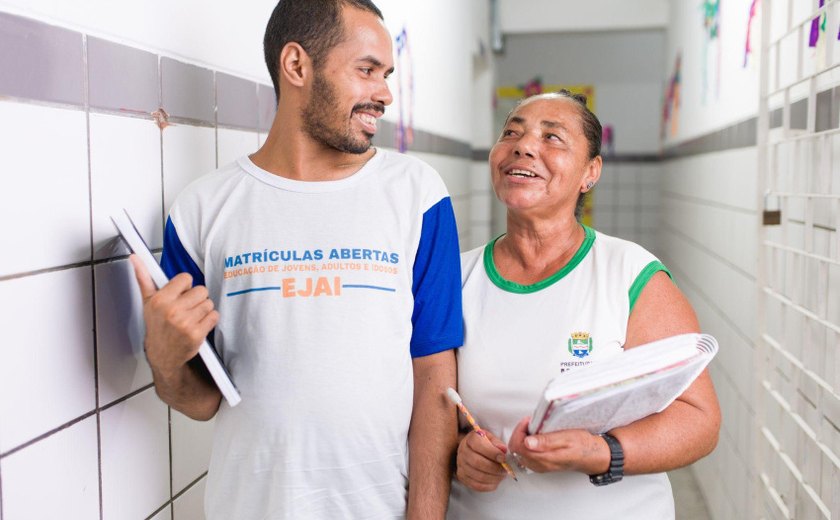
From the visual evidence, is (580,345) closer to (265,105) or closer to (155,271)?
(155,271)

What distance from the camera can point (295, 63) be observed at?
4.36 ft

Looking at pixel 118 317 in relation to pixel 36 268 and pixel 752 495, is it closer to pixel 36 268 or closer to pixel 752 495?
pixel 36 268

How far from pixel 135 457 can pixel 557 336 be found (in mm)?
766

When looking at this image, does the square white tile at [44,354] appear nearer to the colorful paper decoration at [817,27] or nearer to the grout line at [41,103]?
the grout line at [41,103]

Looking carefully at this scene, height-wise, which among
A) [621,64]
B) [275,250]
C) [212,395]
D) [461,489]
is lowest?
[461,489]

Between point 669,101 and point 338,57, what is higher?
point 669,101

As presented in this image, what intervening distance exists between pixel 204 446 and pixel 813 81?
1638 millimetres

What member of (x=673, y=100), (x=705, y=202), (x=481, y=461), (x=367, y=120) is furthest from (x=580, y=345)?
(x=673, y=100)

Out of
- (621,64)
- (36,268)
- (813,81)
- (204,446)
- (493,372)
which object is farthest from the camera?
(621,64)

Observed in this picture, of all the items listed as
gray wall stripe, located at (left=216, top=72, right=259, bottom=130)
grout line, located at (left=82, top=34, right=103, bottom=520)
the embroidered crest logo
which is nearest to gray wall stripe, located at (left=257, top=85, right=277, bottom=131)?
gray wall stripe, located at (left=216, top=72, right=259, bottom=130)

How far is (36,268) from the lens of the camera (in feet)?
3.65

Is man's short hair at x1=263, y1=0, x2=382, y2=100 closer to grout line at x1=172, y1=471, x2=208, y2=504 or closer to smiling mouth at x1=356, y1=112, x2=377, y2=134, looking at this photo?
smiling mouth at x1=356, y1=112, x2=377, y2=134

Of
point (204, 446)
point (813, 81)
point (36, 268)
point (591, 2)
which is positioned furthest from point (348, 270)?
point (591, 2)

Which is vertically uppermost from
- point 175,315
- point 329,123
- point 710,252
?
point 329,123
